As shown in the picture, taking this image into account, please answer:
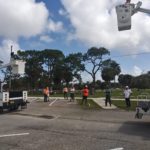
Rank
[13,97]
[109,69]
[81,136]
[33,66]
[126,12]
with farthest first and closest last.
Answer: [109,69] < [33,66] < [13,97] < [126,12] < [81,136]

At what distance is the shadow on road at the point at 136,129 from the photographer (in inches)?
587

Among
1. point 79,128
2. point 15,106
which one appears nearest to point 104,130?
point 79,128

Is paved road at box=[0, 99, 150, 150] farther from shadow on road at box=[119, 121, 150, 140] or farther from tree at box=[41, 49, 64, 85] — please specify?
tree at box=[41, 49, 64, 85]

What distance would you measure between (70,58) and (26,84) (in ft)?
43.4

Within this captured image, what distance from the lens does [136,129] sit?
→ 16469 millimetres

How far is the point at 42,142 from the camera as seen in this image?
1313 cm

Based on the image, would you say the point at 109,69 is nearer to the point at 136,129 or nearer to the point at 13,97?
the point at 13,97

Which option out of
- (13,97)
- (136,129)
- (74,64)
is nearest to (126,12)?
(136,129)

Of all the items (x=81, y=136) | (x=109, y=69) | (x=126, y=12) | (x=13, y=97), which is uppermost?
(x=109, y=69)

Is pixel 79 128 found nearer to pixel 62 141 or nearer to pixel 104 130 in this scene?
pixel 104 130

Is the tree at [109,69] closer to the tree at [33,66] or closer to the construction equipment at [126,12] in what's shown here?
the tree at [33,66]

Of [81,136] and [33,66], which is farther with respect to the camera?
[33,66]

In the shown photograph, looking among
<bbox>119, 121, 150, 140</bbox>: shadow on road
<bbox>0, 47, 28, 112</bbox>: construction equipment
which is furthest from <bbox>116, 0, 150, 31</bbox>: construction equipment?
<bbox>0, 47, 28, 112</bbox>: construction equipment

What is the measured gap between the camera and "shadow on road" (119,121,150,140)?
1490 cm
